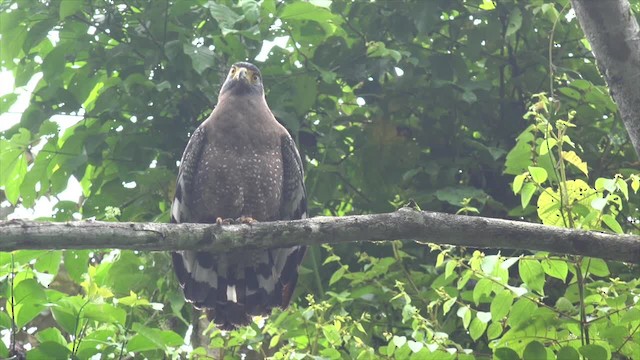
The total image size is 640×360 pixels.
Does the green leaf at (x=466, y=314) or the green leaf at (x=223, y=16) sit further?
the green leaf at (x=223, y=16)

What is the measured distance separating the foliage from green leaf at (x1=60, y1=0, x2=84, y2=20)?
2 cm

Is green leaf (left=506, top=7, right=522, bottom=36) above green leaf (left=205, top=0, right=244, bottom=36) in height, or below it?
above

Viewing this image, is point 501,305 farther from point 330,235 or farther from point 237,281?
point 237,281

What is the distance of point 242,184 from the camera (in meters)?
5.67

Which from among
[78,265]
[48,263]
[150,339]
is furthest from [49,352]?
[78,265]

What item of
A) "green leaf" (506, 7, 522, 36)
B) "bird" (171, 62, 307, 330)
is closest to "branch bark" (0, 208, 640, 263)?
"bird" (171, 62, 307, 330)

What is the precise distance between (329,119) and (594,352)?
2.47m

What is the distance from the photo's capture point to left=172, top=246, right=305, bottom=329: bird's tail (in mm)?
5062

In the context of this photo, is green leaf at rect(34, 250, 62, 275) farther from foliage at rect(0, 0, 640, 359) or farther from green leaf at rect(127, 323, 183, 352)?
green leaf at rect(127, 323, 183, 352)

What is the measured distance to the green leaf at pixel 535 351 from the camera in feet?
11.6

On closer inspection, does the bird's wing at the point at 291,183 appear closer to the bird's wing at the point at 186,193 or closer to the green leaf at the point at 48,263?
the bird's wing at the point at 186,193

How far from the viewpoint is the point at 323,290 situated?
5246mm

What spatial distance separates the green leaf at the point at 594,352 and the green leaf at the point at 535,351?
0.55ft

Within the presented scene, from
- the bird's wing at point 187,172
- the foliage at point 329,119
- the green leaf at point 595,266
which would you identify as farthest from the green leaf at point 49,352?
the green leaf at point 595,266
